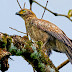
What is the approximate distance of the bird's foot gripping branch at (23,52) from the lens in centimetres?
355

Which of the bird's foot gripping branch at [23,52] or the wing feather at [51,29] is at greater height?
the wing feather at [51,29]

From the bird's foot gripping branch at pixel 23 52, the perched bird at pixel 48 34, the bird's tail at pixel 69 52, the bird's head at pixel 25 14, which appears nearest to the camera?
the bird's foot gripping branch at pixel 23 52

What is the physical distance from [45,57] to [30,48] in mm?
345

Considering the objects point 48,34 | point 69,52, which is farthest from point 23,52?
point 48,34


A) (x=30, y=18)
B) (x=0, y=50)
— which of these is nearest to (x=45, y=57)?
(x=0, y=50)

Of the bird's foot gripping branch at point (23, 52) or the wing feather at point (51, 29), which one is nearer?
the bird's foot gripping branch at point (23, 52)

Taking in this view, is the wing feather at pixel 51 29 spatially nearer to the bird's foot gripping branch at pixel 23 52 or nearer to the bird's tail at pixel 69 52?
the bird's tail at pixel 69 52

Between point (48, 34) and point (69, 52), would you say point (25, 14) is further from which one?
point (69, 52)

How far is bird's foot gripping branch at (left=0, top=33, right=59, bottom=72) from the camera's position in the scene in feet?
11.7

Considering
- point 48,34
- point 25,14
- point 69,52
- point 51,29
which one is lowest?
point 69,52

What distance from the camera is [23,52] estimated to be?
375 cm

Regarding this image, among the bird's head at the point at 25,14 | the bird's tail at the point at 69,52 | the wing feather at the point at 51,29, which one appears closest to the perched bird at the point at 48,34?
the wing feather at the point at 51,29

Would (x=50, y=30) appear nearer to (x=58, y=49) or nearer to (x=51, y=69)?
(x=58, y=49)

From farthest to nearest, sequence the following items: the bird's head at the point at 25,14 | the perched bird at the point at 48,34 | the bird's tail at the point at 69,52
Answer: the bird's head at the point at 25,14, the perched bird at the point at 48,34, the bird's tail at the point at 69,52
